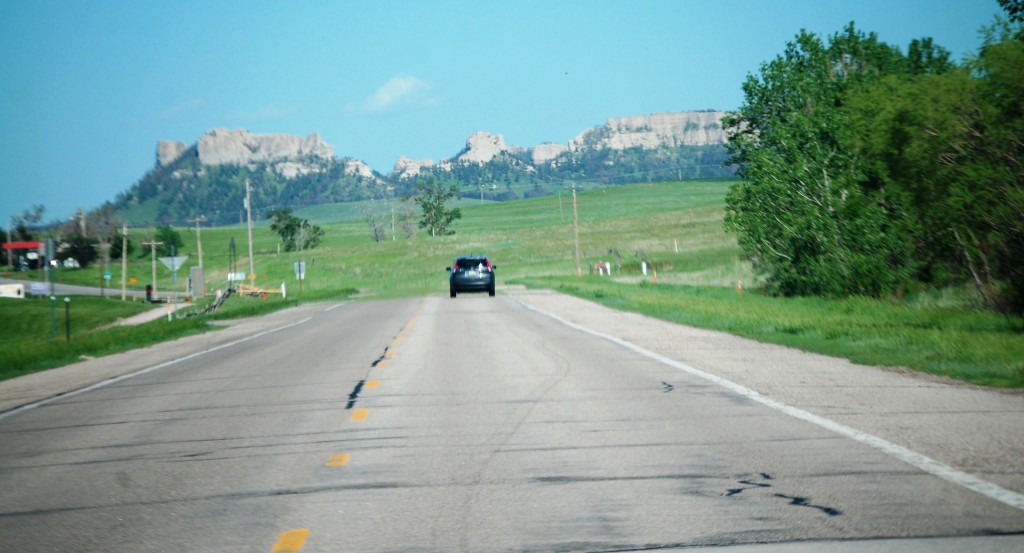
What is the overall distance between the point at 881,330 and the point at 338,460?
47.2 ft

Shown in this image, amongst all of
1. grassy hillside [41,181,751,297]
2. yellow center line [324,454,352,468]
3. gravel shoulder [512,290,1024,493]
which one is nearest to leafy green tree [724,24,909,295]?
gravel shoulder [512,290,1024,493]

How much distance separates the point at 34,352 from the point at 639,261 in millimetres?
74784

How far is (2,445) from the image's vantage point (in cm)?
1076

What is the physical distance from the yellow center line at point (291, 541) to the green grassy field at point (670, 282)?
895 centimetres

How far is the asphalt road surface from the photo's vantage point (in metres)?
6.30

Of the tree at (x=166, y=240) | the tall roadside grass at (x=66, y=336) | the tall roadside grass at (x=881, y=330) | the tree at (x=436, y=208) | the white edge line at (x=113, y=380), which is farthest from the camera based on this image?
the tree at (x=436, y=208)

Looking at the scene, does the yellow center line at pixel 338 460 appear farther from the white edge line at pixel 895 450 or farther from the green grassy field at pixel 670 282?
the green grassy field at pixel 670 282

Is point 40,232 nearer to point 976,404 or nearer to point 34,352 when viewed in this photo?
point 34,352

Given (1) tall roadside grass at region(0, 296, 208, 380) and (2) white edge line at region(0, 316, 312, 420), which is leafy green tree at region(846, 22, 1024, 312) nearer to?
(2) white edge line at region(0, 316, 312, 420)

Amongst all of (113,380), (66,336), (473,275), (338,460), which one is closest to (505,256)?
(473,275)

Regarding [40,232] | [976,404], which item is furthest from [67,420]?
[40,232]

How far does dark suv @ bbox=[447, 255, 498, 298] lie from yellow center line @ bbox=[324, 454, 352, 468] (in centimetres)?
4060

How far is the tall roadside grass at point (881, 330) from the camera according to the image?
14.4 metres

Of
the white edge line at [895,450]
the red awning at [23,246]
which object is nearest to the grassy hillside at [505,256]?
the red awning at [23,246]
